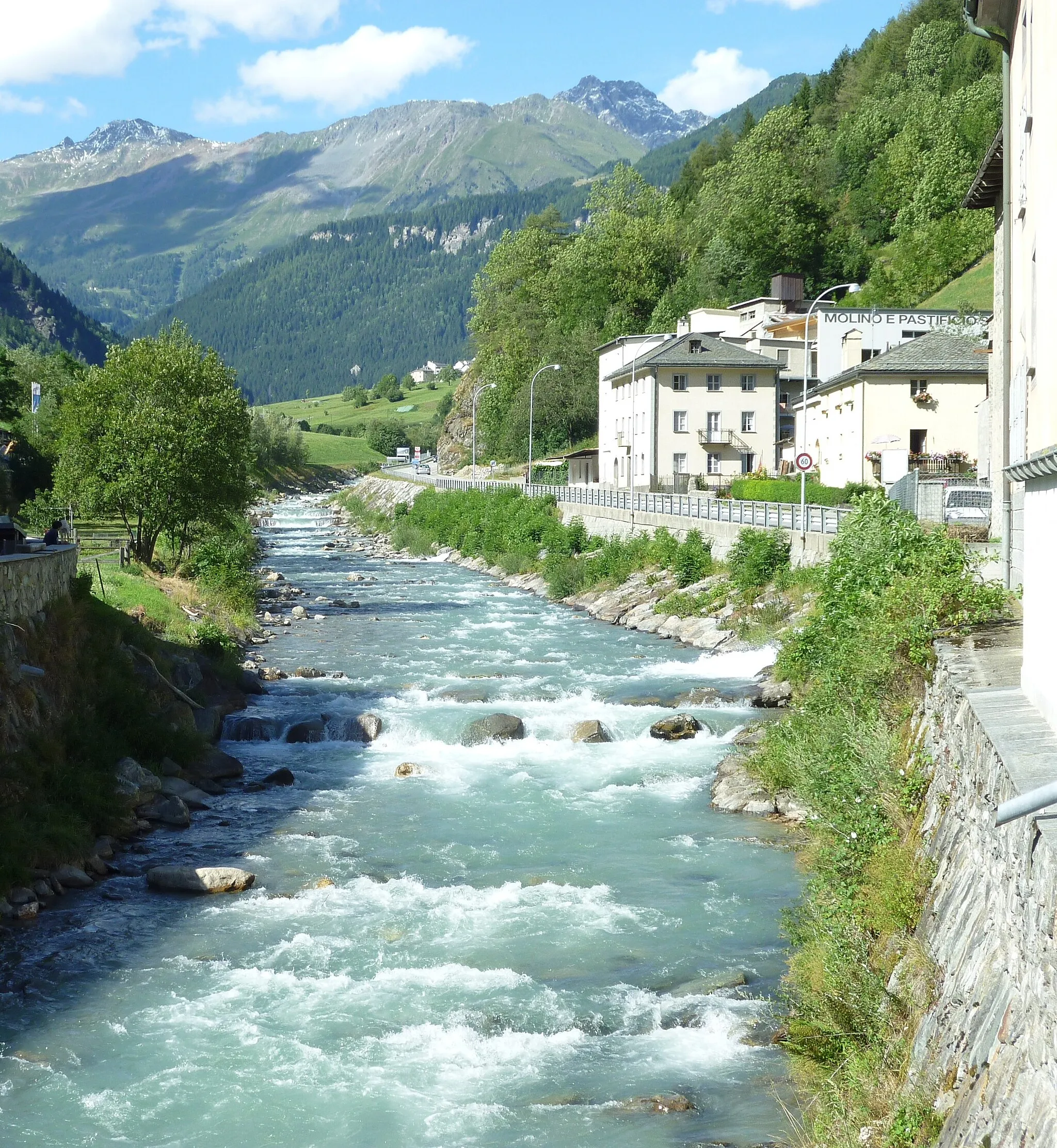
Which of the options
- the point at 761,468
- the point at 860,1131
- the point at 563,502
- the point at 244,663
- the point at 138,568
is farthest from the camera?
the point at 761,468

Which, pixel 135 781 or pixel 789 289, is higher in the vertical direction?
pixel 789 289

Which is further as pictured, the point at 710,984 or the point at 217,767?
the point at 217,767

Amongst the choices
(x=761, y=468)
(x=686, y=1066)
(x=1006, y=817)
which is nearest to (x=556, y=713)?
(x=686, y=1066)

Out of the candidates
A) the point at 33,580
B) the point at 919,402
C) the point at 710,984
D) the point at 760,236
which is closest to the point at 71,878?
the point at 33,580

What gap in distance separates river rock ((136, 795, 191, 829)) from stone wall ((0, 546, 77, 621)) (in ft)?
13.8

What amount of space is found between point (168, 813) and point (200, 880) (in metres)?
3.70

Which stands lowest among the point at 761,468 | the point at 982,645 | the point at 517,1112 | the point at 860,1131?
the point at 517,1112

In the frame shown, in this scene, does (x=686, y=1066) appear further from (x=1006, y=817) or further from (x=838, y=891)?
(x=1006, y=817)

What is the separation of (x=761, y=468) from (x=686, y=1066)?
61.6 meters

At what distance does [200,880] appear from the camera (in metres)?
18.1

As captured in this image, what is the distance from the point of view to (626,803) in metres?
22.0

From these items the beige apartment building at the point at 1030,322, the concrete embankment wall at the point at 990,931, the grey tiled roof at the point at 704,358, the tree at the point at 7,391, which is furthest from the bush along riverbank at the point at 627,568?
the tree at the point at 7,391

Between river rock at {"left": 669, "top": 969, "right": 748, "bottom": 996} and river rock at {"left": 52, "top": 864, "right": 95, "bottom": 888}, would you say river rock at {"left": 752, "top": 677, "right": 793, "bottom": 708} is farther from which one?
river rock at {"left": 52, "top": 864, "right": 95, "bottom": 888}

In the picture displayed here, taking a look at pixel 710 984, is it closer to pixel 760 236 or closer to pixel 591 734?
pixel 591 734
